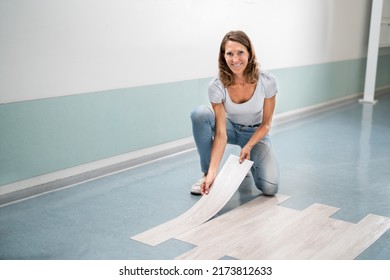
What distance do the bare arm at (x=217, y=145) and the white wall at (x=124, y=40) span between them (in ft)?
2.71

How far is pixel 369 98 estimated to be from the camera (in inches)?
224

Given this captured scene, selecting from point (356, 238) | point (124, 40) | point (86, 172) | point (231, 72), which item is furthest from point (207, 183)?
point (124, 40)

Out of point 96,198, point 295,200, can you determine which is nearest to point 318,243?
point 295,200

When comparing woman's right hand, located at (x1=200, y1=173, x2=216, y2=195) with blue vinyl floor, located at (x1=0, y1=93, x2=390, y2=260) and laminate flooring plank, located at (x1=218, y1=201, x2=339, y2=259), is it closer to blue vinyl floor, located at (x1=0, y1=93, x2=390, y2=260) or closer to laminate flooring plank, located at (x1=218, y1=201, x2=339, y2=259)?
blue vinyl floor, located at (x1=0, y1=93, x2=390, y2=260)

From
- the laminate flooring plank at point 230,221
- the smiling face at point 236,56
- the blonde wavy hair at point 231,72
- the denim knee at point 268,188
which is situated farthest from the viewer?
the denim knee at point 268,188

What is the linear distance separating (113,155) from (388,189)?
1707 millimetres

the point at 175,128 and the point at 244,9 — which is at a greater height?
the point at 244,9

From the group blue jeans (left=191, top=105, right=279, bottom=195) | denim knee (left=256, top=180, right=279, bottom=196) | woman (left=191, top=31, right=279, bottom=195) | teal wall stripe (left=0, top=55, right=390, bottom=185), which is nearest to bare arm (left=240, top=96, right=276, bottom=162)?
woman (left=191, top=31, right=279, bottom=195)

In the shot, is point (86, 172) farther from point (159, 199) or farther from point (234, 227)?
point (234, 227)

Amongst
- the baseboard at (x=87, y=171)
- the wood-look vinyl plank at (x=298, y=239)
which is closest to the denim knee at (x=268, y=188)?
the wood-look vinyl plank at (x=298, y=239)

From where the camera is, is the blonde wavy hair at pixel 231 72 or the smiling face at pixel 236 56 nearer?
the smiling face at pixel 236 56

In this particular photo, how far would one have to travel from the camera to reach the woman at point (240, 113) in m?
2.44

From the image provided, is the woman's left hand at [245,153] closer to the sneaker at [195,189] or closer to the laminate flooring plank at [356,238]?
the sneaker at [195,189]
